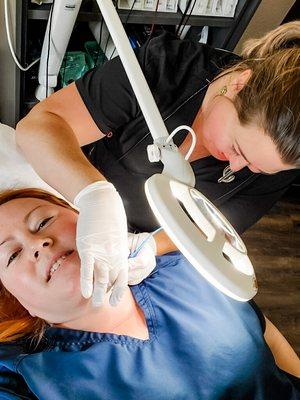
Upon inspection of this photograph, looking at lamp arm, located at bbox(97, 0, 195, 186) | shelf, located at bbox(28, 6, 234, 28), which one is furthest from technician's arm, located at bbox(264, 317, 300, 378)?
shelf, located at bbox(28, 6, 234, 28)

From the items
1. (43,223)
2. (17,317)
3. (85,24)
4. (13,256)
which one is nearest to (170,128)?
(43,223)

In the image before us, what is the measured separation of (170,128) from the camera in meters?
1.14

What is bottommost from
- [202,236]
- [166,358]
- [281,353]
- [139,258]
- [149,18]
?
[281,353]

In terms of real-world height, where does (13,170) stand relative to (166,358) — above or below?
above

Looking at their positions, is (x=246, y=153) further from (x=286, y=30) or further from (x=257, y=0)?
(x=257, y=0)

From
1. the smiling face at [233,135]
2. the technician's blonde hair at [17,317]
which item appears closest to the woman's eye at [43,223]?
the technician's blonde hair at [17,317]

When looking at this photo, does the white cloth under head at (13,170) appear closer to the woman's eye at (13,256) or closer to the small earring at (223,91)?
the woman's eye at (13,256)

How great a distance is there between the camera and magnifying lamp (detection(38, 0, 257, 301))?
54 cm

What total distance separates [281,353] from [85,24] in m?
1.57

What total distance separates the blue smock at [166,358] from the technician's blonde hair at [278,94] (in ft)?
1.69

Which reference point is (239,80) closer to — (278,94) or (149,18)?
(278,94)

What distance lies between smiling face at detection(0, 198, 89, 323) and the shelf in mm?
757

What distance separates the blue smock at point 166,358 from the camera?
103 centimetres

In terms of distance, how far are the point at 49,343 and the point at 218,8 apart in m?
1.40
